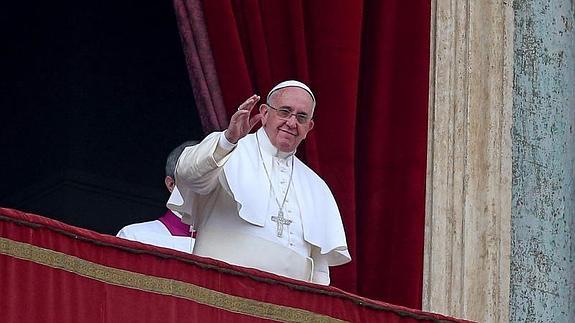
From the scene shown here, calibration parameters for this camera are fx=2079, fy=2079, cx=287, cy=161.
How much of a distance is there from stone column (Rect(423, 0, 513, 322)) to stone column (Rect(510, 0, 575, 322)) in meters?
0.06

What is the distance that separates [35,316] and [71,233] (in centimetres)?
25

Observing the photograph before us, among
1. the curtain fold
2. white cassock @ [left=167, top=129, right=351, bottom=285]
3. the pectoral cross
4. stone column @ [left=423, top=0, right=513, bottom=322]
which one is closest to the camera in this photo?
white cassock @ [left=167, top=129, right=351, bottom=285]

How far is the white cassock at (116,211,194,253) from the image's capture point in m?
6.84

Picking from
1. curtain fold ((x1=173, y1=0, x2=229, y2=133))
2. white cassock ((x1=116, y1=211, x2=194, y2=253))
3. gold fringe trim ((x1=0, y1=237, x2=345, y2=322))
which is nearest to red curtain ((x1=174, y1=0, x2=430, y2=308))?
curtain fold ((x1=173, y1=0, x2=229, y2=133))

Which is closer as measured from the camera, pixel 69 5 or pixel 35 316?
pixel 35 316

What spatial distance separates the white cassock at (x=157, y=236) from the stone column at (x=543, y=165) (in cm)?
113

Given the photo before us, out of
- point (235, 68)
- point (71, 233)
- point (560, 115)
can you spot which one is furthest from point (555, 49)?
point (71, 233)

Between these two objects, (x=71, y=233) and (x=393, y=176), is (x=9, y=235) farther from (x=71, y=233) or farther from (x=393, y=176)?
(x=393, y=176)

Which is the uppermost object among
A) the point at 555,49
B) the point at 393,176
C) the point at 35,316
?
→ the point at 555,49

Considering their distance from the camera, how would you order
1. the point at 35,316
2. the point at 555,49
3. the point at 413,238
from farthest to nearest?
the point at 555,49 → the point at 413,238 → the point at 35,316

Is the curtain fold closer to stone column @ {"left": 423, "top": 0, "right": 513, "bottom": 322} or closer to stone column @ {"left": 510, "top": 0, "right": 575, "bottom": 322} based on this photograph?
stone column @ {"left": 423, "top": 0, "right": 513, "bottom": 322}

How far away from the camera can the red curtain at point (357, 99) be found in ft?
22.3

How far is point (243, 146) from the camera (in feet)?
20.8

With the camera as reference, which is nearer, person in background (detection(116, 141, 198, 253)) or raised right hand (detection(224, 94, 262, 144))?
raised right hand (detection(224, 94, 262, 144))
